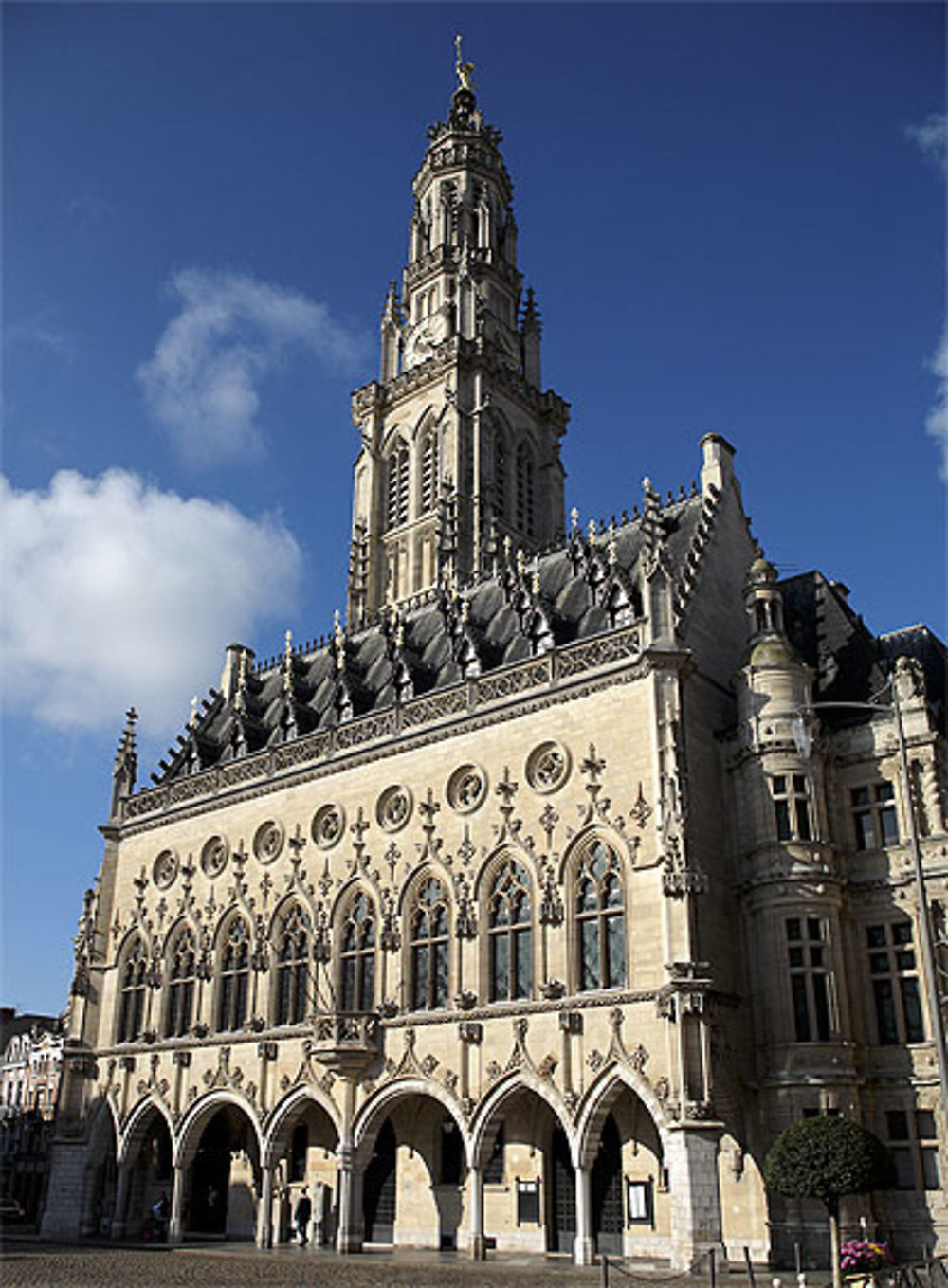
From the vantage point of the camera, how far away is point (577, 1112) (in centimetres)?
2712

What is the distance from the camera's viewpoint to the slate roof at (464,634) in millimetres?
33750

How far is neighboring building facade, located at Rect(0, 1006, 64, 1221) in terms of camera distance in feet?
212

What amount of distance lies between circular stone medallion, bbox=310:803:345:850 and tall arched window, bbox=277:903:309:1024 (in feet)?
7.14

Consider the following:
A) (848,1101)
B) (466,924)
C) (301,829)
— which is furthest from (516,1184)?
(301,829)

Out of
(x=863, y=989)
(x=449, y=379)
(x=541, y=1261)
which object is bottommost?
(x=541, y=1261)

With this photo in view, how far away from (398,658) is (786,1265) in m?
20.3

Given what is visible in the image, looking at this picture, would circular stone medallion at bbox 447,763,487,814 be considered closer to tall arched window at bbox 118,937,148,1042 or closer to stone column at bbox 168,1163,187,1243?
stone column at bbox 168,1163,187,1243

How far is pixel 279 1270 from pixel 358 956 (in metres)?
9.99

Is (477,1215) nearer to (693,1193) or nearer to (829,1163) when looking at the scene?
(693,1193)

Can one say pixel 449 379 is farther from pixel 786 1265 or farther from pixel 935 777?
pixel 786 1265

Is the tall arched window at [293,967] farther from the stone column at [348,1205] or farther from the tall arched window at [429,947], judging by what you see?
the stone column at [348,1205]

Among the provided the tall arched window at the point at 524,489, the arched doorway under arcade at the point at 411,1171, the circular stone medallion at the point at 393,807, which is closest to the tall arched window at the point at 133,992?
the arched doorway under arcade at the point at 411,1171

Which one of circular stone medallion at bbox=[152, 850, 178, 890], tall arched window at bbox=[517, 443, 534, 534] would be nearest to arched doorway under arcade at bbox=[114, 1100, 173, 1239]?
circular stone medallion at bbox=[152, 850, 178, 890]

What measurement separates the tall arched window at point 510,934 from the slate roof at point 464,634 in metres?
6.31
